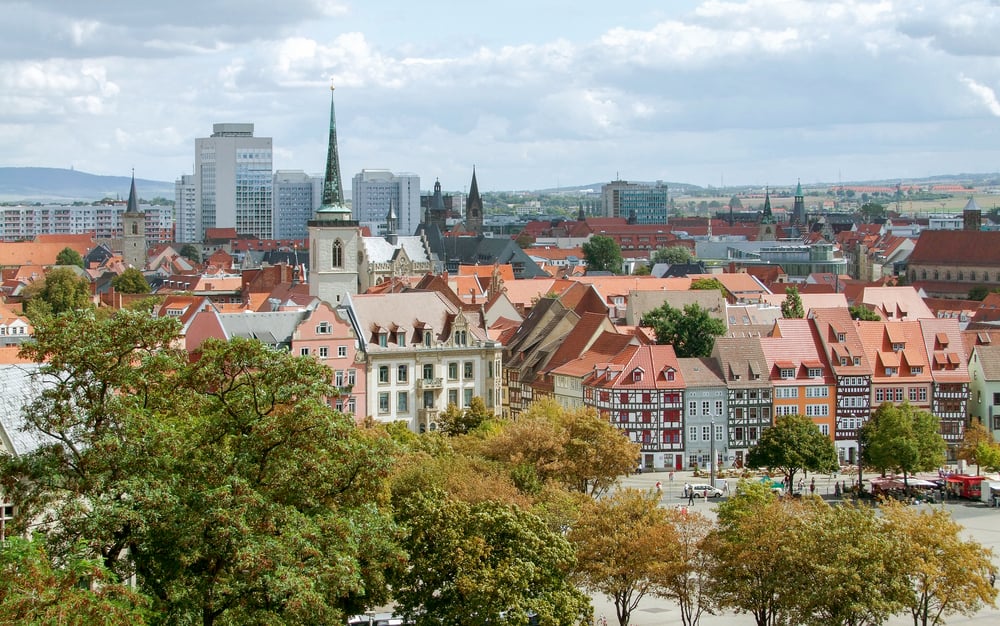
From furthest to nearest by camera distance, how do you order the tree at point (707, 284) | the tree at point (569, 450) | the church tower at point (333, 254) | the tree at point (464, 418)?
the tree at point (707, 284)
the church tower at point (333, 254)
the tree at point (464, 418)
the tree at point (569, 450)

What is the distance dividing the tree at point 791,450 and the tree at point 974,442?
7.87m

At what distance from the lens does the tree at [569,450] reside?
72.1 meters

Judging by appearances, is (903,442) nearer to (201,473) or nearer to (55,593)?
(201,473)

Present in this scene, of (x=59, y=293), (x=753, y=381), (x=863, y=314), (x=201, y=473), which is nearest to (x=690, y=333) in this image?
(x=753, y=381)

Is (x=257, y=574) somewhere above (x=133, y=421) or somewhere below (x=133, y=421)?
below

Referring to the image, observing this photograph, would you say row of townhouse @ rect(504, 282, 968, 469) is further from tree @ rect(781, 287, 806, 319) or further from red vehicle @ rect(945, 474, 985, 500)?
tree @ rect(781, 287, 806, 319)

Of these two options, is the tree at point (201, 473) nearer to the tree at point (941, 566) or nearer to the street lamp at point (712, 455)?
the tree at point (941, 566)

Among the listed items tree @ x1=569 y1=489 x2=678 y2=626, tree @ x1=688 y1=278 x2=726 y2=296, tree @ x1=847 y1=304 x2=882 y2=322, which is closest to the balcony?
tree @ x1=847 y1=304 x2=882 y2=322

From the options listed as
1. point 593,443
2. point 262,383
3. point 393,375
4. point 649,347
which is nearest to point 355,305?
point 393,375

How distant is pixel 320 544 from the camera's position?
39.0 m

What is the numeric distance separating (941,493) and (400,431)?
27.7 m

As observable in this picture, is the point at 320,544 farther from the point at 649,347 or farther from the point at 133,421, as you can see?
the point at 649,347

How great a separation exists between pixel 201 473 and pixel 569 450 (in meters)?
36.1

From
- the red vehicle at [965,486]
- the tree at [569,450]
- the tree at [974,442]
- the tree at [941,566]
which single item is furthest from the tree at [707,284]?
the tree at [941,566]
